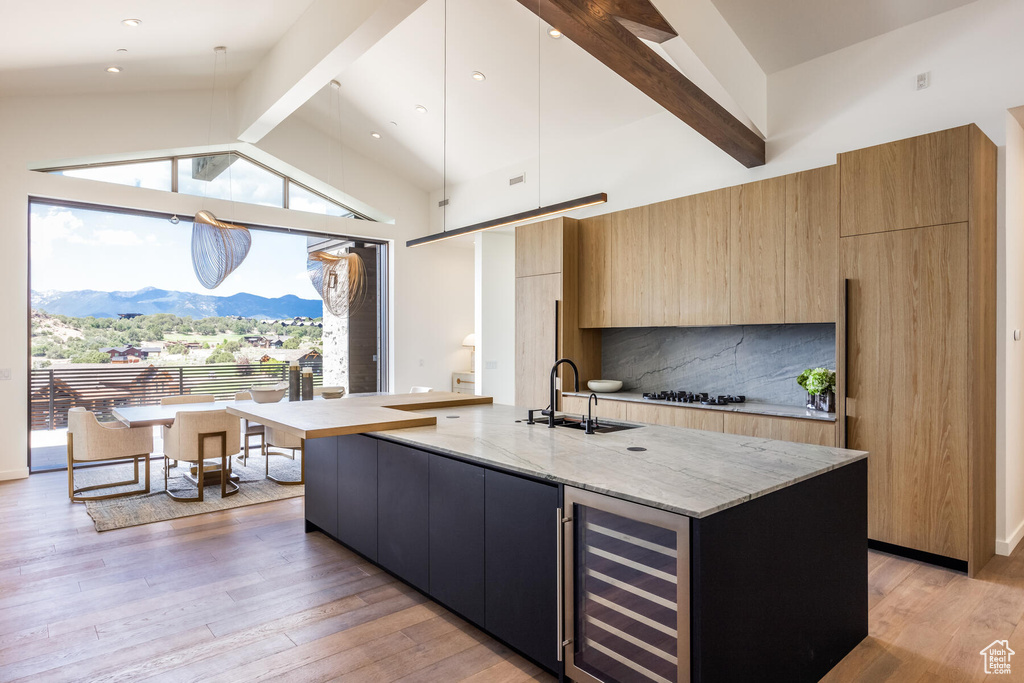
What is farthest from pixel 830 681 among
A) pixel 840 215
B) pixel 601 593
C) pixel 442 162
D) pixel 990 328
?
pixel 442 162

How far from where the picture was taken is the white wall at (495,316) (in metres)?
7.29

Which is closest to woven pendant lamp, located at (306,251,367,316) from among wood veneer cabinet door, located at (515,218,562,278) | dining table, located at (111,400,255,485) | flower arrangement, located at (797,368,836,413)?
dining table, located at (111,400,255,485)

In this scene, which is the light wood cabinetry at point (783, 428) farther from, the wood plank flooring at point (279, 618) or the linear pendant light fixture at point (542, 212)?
the linear pendant light fixture at point (542, 212)

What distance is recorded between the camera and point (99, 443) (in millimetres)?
4508

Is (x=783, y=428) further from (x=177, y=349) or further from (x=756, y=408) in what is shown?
(x=177, y=349)

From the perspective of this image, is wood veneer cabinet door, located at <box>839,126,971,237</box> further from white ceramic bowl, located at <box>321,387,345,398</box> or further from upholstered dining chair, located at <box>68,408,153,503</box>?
upholstered dining chair, located at <box>68,408,153,503</box>

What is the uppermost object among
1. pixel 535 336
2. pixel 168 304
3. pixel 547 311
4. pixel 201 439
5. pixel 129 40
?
pixel 129 40

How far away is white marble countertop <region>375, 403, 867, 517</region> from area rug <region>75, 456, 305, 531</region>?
2.43 m

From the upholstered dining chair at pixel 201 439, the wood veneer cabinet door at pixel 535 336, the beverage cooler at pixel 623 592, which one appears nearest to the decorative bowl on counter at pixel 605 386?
the wood veneer cabinet door at pixel 535 336

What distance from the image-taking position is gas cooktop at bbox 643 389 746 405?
452 centimetres

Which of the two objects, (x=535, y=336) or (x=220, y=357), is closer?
(x=535, y=336)

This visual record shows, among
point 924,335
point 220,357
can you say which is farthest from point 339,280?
point 924,335

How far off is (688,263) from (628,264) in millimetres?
615

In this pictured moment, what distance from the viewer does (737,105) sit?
4.11m
